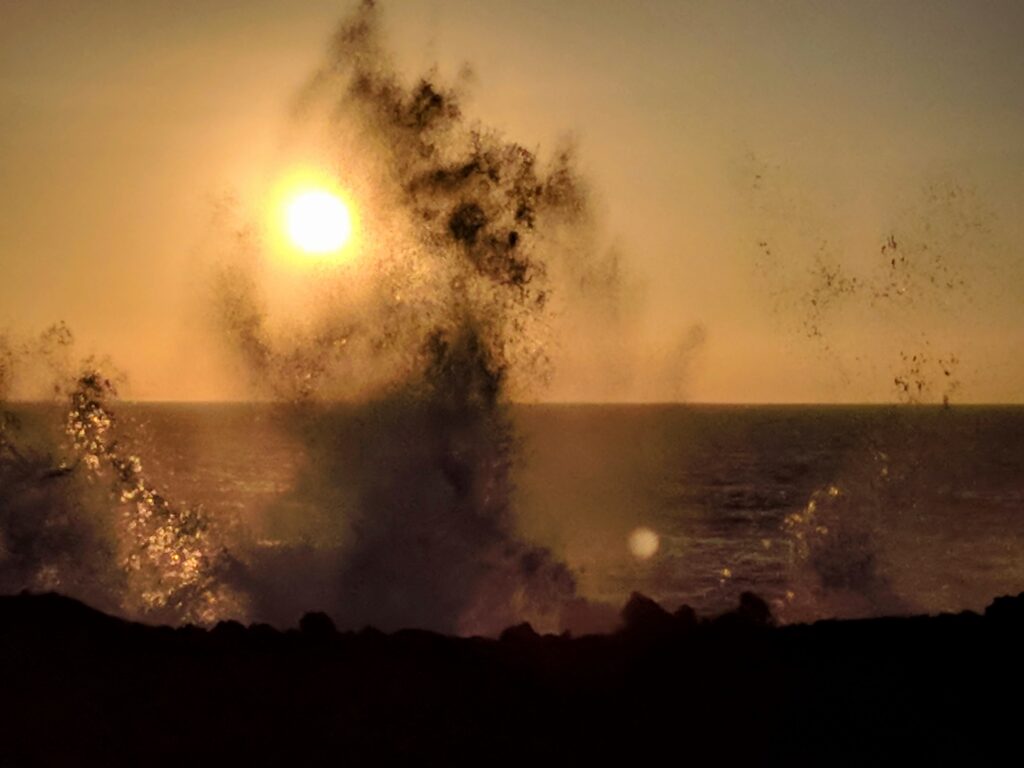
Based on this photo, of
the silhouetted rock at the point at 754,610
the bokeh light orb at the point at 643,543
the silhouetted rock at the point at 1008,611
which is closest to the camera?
the silhouetted rock at the point at 1008,611

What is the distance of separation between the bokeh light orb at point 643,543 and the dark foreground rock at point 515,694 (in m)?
21.6

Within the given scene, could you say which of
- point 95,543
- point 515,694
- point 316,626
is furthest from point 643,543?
point 515,694

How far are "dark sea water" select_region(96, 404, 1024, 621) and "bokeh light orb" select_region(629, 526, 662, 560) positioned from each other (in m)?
0.28

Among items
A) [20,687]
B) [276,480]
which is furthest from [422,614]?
[276,480]

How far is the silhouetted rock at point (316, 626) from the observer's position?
1047cm

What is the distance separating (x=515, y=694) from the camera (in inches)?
362

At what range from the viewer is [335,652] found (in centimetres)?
993

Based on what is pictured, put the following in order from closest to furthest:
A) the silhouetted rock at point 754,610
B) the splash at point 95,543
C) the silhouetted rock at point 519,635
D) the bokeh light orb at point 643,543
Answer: the silhouetted rock at point 519,635, the silhouetted rock at point 754,610, the splash at point 95,543, the bokeh light orb at point 643,543

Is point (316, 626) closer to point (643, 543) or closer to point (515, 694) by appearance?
point (515, 694)

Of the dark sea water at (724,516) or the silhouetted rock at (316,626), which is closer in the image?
the silhouetted rock at (316,626)

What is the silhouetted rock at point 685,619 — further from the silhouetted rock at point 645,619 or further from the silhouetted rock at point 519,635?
the silhouetted rock at point 519,635

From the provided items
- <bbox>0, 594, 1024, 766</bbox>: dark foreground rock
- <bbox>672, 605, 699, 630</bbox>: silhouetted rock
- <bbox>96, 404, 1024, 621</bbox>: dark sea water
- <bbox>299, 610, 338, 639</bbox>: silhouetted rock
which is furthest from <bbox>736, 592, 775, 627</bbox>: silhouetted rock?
<bbox>96, 404, 1024, 621</bbox>: dark sea water

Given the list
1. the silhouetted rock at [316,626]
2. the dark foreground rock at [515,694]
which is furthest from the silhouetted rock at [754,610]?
the silhouetted rock at [316,626]

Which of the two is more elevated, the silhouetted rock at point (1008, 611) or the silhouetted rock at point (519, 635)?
the silhouetted rock at point (1008, 611)
